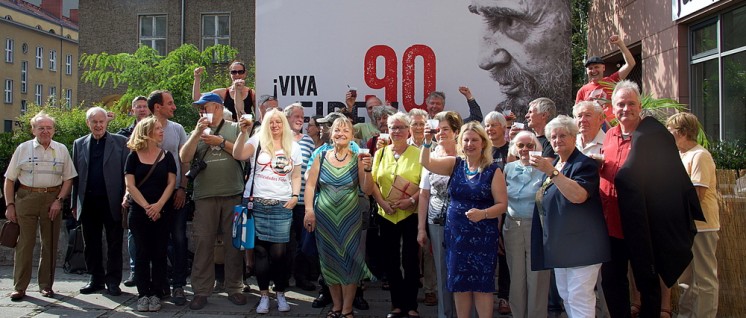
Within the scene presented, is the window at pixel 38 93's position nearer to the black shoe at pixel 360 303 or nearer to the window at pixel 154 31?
the window at pixel 154 31

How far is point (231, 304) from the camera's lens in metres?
6.47

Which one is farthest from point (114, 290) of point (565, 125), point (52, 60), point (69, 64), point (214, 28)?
point (69, 64)

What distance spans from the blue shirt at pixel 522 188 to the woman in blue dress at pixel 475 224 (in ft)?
0.96

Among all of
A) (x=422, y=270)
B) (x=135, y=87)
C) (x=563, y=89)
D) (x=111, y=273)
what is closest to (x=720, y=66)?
(x=563, y=89)

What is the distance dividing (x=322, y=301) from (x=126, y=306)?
5.87ft

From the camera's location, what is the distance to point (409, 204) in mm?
5859

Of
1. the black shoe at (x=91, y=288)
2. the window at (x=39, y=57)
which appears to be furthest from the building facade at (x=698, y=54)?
the window at (x=39, y=57)

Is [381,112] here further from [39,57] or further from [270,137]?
[39,57]

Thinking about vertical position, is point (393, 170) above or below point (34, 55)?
below

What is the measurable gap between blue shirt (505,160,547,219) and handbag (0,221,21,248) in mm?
4676

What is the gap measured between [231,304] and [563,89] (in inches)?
184

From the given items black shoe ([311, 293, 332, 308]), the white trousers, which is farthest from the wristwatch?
black shoe ([311, 293, 332, 308])

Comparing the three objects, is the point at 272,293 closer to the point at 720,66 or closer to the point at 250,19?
the point at 720,66

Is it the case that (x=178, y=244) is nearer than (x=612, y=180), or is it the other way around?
(x=612, y=180)
